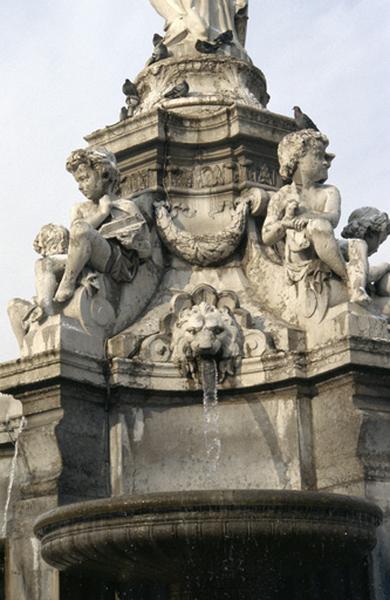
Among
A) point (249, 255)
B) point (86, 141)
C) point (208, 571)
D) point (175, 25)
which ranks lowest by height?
point (208, 571)

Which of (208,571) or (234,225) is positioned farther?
(234,225)

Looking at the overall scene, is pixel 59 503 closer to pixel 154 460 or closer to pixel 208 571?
pixel 154 460

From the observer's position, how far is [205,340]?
44.8 feet

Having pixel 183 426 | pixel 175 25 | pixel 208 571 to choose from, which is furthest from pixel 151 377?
pixel 175 25

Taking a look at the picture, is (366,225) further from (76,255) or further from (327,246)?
(76,255)

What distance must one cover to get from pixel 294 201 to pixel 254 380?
68.1 inches

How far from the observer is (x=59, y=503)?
12852 mm

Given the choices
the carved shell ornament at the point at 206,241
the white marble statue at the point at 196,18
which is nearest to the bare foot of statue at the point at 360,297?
the carved shell ornament at the point at 206,241

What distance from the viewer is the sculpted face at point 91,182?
1429 centimetres

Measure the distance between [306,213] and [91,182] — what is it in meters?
2.07

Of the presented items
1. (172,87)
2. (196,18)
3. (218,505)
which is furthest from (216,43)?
(218,505)

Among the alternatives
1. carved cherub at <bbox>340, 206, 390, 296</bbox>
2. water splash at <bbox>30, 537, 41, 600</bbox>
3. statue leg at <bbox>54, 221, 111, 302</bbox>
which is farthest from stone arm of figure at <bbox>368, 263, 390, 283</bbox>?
water splash at <bbox>30, 537, 41, 600</bbox>

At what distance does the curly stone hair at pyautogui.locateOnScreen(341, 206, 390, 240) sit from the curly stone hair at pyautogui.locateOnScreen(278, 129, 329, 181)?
2.99 feet

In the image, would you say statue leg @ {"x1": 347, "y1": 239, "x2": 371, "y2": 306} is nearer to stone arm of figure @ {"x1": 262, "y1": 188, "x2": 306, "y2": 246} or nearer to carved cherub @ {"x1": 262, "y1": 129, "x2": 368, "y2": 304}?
carved cherub @ {"x1": 262, "y1": 129, "x2": 368, "y2": 304}
